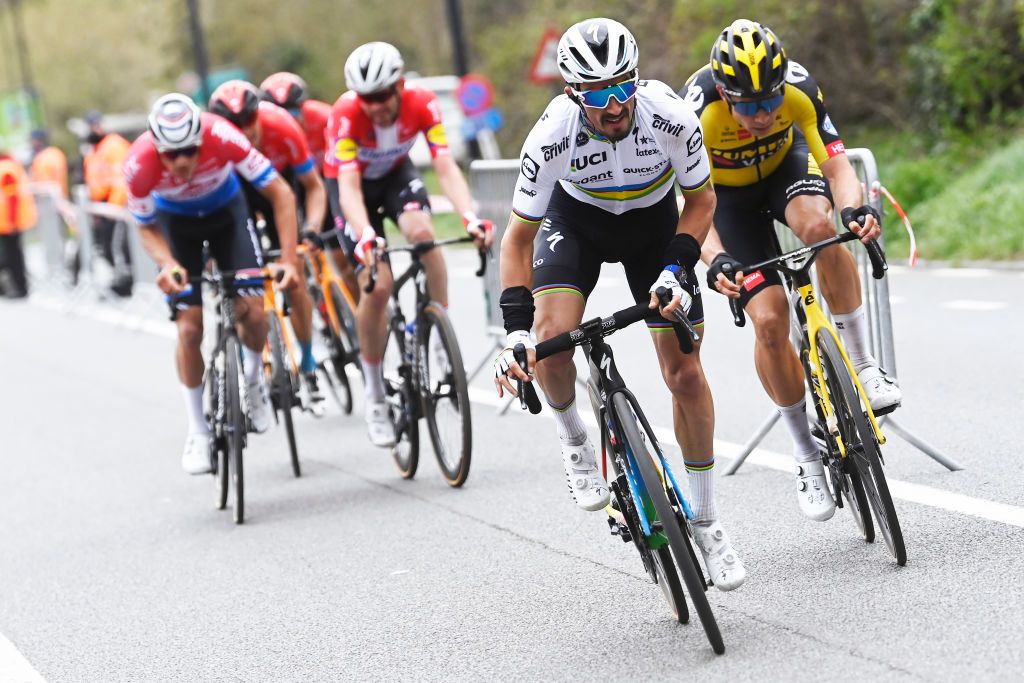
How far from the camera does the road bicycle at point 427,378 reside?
8.02 m

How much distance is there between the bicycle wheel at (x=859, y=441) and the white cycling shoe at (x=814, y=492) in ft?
0.58

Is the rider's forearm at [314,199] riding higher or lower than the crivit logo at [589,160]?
lower

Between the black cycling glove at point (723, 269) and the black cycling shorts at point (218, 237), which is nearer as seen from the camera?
the black cycling glove at point (723, 269)

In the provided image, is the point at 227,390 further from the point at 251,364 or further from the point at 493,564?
the point at 493,564

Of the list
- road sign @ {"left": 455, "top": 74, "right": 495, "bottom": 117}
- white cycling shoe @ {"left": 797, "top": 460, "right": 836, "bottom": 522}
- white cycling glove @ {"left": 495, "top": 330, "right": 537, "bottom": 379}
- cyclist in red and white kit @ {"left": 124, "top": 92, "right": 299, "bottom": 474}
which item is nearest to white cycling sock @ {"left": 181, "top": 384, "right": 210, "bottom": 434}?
cyclist in red and white kit @ {"left": 124, "top": 92, "right": 299, "bottom": 474}

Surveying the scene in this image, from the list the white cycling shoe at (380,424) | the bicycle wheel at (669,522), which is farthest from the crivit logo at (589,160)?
the white cycling shoe at (380,424)

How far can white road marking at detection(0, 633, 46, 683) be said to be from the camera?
5.88 meters

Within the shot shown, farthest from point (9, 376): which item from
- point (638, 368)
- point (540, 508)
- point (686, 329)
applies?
point (686, 329)

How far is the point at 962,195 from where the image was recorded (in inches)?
643

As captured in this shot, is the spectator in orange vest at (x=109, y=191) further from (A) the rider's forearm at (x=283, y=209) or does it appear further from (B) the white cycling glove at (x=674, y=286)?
(B) the white cycling glove at (x=674, y=286)

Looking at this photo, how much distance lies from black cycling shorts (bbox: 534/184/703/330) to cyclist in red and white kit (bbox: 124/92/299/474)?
2789 mm

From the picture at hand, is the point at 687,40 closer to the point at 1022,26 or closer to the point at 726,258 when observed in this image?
the point at 1022,26

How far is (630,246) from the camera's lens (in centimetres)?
574

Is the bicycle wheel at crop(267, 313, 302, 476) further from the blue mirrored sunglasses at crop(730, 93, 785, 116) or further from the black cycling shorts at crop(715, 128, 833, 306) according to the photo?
the blue mirrored sunglasses at crop(730, 93, 785, 116)
